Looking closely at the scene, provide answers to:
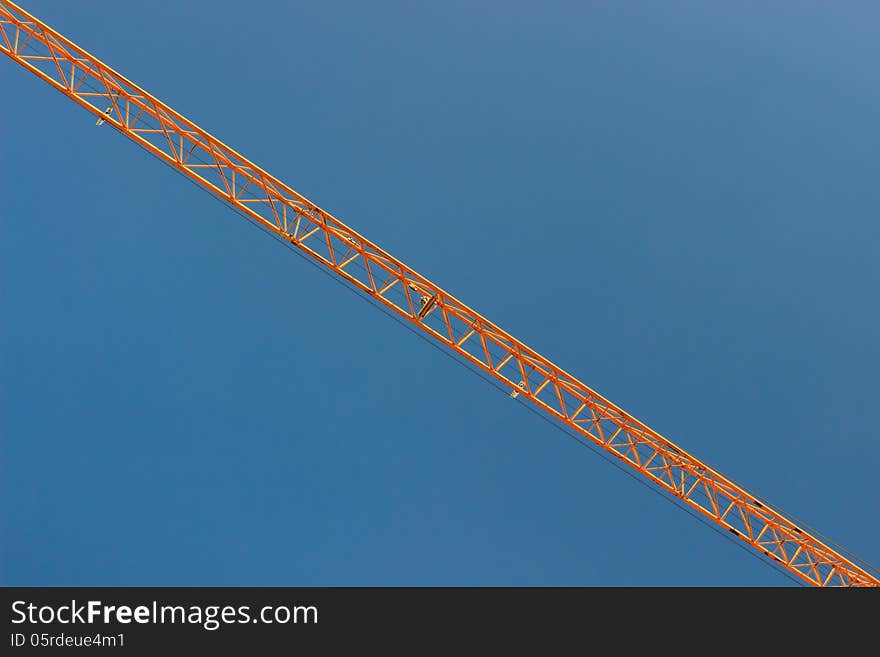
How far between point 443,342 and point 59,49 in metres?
21.9

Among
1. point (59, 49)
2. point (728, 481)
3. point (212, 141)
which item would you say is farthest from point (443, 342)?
point (59, 49)

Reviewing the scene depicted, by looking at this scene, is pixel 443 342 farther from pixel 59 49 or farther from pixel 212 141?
pixel 59 49

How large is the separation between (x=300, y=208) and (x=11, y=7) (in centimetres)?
1566

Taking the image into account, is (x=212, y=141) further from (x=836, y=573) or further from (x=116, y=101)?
(x=836, y=573)

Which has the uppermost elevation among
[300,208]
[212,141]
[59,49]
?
[59,49]

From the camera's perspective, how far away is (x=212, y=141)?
27000mm

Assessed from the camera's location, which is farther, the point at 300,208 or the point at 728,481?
the point at 728,481

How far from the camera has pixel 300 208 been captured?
27.1 meters
